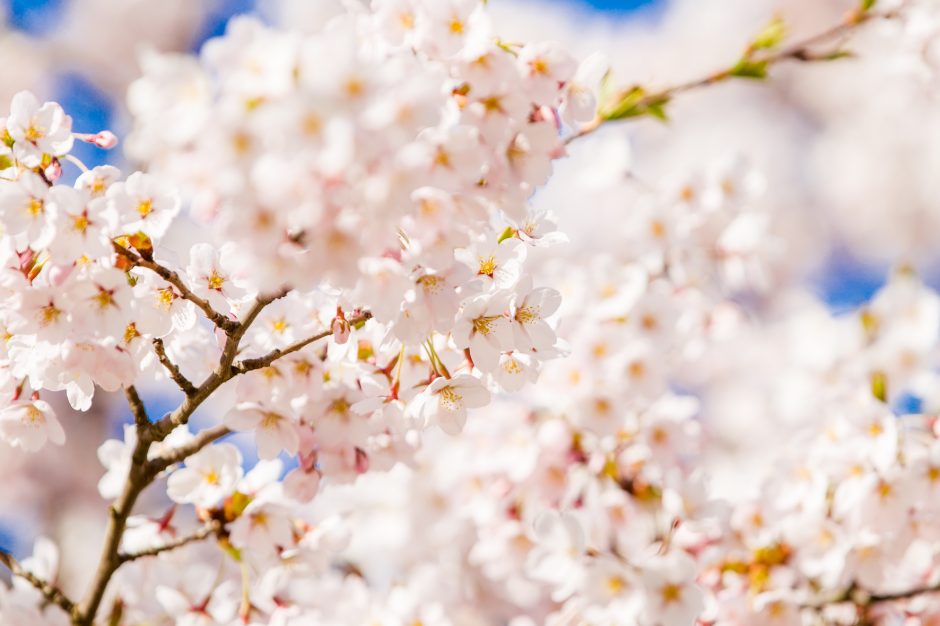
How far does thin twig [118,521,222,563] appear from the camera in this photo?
5.20ft

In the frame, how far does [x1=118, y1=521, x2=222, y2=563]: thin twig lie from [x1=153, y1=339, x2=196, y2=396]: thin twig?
14.8 inches

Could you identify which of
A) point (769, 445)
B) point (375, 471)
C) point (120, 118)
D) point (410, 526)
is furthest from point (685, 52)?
point (375, 471)

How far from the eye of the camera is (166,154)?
975 millimetres

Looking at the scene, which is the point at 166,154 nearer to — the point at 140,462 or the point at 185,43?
the point at 140,462

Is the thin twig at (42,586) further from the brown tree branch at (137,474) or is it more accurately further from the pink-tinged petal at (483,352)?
the pink-tinged petal at (483,352)

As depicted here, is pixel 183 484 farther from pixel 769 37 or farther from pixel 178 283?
pixel 769 37

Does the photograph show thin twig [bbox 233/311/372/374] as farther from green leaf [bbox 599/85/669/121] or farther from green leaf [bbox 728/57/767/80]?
green leaf [bbox 728/57/767/80]

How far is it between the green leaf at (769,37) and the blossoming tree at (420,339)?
0.04 feet

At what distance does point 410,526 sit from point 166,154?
10.1 feet

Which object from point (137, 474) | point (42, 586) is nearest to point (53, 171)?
point (137, 474)

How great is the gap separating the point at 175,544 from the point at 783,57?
6.12 ft

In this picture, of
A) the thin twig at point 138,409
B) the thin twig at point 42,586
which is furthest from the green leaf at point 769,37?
the thin twig at point 42,586

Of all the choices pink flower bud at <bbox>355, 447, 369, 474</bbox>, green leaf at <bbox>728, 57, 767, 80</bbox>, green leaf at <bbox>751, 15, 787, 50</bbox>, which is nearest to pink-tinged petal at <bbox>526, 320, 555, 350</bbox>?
pink flower bud at <bbox>355, 447, 369, 474</bbox>

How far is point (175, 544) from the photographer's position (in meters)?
1.60
